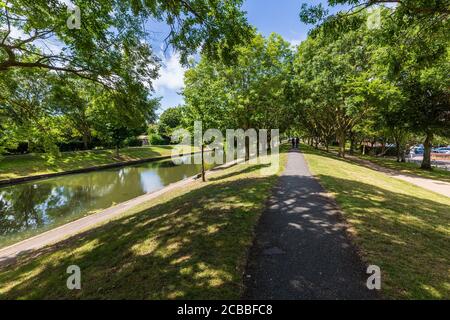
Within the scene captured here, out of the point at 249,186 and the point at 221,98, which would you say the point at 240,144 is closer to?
the point at 221,98

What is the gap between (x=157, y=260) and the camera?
470cm

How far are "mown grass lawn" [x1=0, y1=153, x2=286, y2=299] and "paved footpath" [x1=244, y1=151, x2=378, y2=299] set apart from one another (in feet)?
1.05

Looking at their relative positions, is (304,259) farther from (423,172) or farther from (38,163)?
(38,163)

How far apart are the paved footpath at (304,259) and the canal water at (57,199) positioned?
36.0 feet

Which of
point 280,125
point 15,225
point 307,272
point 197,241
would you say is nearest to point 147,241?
point 197,241

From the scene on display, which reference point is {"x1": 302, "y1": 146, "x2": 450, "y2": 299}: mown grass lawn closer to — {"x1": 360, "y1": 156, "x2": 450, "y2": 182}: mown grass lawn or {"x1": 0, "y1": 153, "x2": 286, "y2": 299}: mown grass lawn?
{"x1": 0, "y1": 153, "x2": 286, "y2": 299}: mown grass lawn

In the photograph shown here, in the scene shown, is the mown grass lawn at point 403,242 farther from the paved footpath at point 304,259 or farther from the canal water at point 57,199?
the canal water at point 57,199

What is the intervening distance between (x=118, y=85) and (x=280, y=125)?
3346cm

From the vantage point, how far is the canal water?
11985 mm

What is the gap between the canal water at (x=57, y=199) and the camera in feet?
39.3

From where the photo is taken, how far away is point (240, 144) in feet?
88.8

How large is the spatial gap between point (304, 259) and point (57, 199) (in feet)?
56.6

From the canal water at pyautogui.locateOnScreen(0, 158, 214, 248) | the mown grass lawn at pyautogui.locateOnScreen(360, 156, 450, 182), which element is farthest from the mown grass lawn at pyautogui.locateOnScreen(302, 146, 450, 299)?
the mown grass lawn at pyautogui.locateOnScreen(360, 156, 450, 182)
